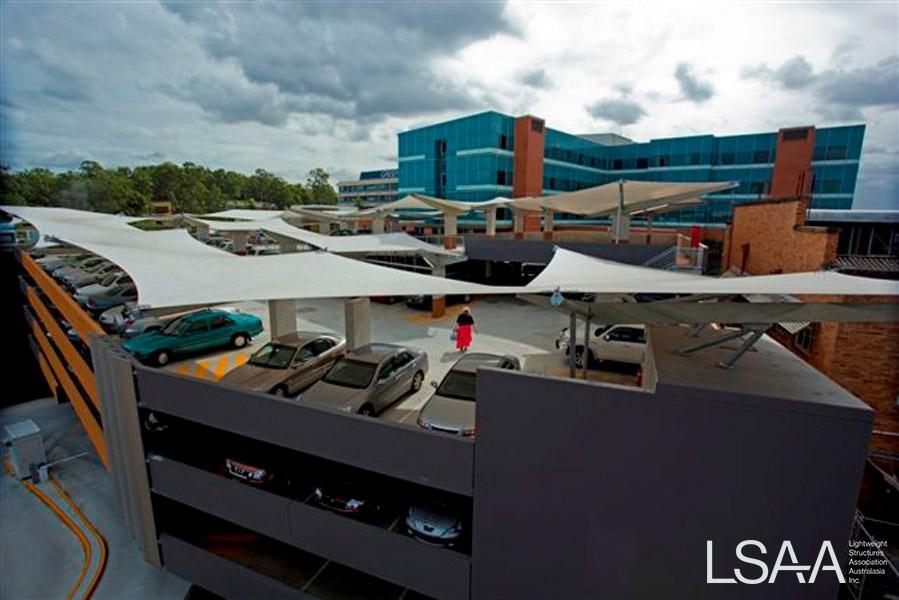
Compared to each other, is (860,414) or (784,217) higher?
(784,217)

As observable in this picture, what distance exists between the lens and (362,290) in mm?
8094

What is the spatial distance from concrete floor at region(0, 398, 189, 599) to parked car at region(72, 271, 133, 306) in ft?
23.4

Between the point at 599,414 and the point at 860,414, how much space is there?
242cm

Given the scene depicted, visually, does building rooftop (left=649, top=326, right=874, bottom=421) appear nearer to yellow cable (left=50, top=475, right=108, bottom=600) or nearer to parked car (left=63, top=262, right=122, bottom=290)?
yellow cable (left=50, top=475, right=108, bottom=600)

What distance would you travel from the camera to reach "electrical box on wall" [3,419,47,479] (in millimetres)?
17594

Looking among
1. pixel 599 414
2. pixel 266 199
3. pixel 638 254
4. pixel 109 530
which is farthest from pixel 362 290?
pixel 266 199

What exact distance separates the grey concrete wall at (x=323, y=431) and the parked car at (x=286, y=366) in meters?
0.98

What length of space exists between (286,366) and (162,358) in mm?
4742

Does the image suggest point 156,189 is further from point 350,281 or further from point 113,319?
point 350,281

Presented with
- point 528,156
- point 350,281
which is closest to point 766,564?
point 350,281

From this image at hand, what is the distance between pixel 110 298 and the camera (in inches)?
672

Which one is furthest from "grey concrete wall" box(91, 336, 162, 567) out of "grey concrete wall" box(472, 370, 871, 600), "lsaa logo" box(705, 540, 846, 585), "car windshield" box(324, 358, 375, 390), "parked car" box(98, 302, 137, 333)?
"lsaa logo" box(705, 540, 846, 585)

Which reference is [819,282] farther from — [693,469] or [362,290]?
[362,290]

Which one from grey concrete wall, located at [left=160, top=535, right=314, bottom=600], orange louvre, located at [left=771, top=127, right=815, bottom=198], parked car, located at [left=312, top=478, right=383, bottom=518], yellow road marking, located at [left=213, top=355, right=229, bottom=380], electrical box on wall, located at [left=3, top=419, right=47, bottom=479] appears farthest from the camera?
orange louvre, located at [left=771, top=127, right=815, bottom=198]
